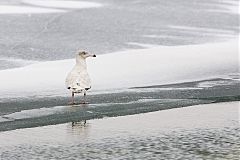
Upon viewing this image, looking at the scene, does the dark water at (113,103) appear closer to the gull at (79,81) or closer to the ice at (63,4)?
the gull at (79,81)

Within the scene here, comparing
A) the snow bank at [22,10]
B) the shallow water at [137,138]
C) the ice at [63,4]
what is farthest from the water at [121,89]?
the ice at [63,4]

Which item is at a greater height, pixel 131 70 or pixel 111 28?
pixel 111 28

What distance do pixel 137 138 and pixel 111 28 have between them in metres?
10.5

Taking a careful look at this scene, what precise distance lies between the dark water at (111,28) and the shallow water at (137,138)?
15.6 ft

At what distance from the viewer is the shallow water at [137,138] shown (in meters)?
7.46

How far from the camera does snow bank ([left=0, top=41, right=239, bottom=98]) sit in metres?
11.4

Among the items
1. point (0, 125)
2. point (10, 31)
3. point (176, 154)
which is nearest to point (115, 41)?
point (10, 31)

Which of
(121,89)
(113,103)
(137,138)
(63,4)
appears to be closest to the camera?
(137,138)

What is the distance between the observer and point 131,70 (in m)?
12.9

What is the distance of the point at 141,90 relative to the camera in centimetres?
1116

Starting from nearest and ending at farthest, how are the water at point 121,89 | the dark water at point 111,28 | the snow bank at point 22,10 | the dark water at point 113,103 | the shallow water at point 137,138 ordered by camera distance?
the shallow water at point 137,138, the water at point 121,89, the dark water at point 113,103, the dark water at point 111,28, the snow bank at point 22,10

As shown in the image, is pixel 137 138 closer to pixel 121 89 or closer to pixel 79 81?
pixel 79 81

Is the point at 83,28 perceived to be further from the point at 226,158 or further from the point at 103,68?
the point at 226,158

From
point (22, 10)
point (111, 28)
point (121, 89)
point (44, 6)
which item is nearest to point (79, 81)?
point (121, 89)
